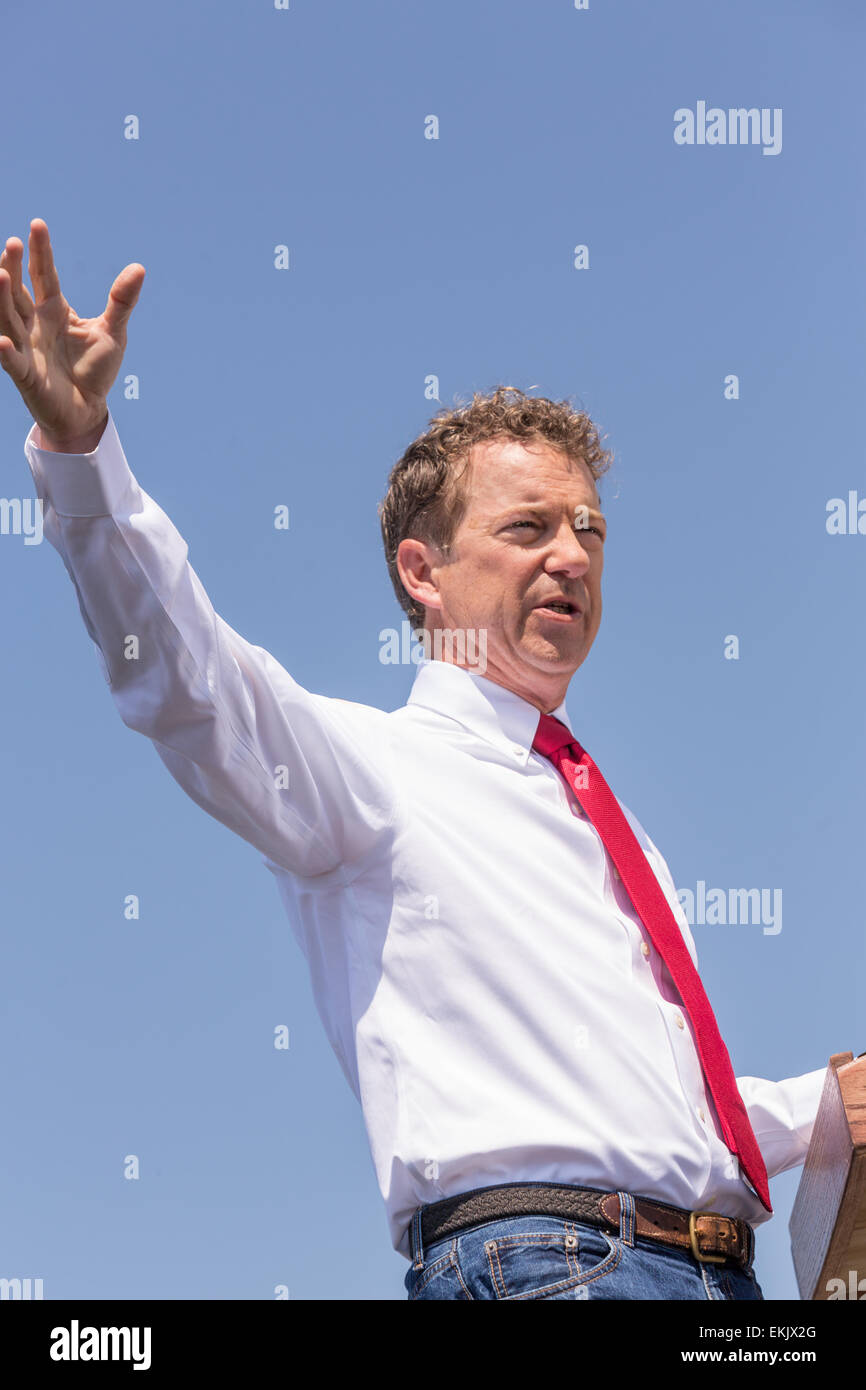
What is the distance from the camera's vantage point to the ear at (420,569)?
442cm

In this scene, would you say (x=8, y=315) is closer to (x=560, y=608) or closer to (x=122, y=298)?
(x=122, y=298)


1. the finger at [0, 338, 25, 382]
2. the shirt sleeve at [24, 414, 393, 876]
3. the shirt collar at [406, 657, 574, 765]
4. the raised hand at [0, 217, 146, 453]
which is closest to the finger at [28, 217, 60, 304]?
the raised hand at [0, 217, 146, 453]

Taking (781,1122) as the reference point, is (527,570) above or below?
above

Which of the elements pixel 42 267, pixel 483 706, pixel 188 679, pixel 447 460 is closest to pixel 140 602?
pixel 188 679

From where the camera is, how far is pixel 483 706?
13.3 ft

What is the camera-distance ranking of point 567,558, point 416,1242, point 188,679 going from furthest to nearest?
1. point 567,558
2. point 416,1242
3. point 188,679

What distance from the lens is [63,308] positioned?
296cm

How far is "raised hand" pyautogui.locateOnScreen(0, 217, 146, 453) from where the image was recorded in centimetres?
289

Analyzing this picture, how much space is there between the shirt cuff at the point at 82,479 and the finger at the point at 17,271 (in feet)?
0.73

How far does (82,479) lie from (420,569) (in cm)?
162

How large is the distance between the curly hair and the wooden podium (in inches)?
70.0

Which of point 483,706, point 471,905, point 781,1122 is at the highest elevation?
point 483,706
